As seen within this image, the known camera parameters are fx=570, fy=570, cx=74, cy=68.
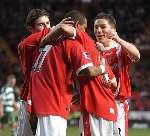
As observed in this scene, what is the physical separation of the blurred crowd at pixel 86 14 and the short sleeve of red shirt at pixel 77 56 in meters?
19.4

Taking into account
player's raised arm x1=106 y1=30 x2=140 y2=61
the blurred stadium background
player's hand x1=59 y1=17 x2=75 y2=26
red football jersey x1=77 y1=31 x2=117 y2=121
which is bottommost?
red football jersey x1=77 y1=31 x2=117 y2=121

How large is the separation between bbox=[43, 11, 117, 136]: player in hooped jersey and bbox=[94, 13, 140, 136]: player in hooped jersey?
1.03 meters

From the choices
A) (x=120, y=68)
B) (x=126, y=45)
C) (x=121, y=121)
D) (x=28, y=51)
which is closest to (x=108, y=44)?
(x=120, y=68)

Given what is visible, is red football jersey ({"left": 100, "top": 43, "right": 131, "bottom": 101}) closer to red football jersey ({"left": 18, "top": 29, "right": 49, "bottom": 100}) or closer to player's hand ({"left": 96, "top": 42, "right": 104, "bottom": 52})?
player's hand ({"left": 96, "top": 42, "right": 104, "bottom": 52})

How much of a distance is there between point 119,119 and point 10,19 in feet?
71.3

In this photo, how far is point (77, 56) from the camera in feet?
19.7

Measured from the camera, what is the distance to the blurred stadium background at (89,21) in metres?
26.5

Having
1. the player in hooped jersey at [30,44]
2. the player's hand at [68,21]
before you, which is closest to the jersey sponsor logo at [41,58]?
the player in hooped jersey at [30,44]

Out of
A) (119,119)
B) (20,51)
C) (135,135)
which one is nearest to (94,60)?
(20,51)

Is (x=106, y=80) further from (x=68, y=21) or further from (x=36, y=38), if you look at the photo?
(x=36, y=38)

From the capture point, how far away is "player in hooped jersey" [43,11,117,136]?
615 cm

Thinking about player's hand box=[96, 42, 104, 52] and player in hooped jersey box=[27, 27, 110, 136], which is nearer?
player in hooped jersey box=[27, 27, 110, 136]

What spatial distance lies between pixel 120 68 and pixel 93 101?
4.66 ft

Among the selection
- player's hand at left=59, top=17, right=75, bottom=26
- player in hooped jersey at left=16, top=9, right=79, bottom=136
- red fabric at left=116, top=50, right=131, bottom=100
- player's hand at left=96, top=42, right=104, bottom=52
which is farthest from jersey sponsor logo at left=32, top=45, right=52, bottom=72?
red fabric at left=116, top=50, right=131, bottom=100
